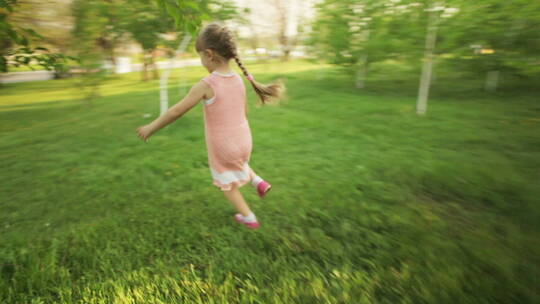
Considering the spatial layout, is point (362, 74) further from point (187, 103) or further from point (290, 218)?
point (187, 103)

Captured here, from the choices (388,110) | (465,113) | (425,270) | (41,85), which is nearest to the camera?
(425,270)

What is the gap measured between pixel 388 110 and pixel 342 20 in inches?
→ 146

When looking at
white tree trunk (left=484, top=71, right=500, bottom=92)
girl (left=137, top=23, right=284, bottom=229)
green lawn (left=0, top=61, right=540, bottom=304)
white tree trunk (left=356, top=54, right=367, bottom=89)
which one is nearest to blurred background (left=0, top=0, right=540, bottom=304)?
green lawn (left=0, top=61, right=540, bottom=304)

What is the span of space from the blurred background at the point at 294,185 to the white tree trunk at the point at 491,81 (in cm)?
14

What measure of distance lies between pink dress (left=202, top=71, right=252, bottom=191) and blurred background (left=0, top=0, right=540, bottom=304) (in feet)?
1.51

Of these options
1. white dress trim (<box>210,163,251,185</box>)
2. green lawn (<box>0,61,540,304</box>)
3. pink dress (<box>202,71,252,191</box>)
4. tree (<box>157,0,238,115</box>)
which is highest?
tree (<box>157,0,238,115</box>)

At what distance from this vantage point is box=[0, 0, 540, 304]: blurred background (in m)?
2.01

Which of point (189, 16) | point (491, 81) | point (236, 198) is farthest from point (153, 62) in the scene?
point (491, 81)

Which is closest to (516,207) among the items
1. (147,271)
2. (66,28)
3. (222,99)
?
(222,99)

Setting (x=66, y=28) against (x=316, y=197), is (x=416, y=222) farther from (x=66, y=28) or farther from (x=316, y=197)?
(x=66, y=28)

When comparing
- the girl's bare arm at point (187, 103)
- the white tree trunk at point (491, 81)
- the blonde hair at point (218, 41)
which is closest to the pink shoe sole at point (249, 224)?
the girl's bare arm at point (187, 103)

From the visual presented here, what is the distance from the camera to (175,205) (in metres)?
3.04

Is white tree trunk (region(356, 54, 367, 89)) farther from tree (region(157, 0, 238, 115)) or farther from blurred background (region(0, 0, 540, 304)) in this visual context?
tree (region(157, 0, 238, 115))

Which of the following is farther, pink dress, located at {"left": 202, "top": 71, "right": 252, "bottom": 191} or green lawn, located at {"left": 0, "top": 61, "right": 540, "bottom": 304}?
pink dress, located at {"left": 202, "top": 71, "right": 252, "bottom": 191}
